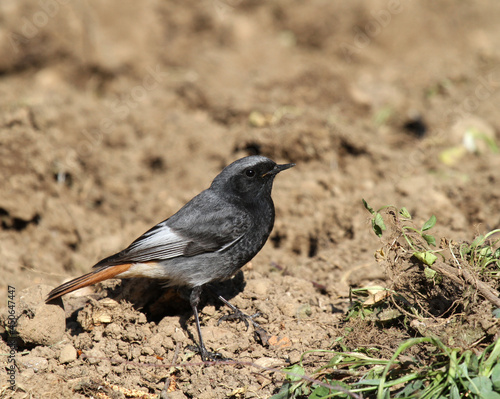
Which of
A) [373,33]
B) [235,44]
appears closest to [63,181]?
[235,44]

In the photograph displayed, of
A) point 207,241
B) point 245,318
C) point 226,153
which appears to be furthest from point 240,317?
point 226,153

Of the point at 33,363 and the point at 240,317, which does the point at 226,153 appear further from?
the point at 33,363

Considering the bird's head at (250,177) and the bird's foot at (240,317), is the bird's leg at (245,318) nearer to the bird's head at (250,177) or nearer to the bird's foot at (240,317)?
the bird's foot at (240,317)

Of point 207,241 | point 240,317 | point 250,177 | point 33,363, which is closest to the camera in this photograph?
point 33,363

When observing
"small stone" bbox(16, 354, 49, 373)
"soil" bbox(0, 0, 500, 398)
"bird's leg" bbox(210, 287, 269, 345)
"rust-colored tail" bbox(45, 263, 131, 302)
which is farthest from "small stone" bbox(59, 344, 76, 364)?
"bird's leg" bbox(210, 287, 269, 345)

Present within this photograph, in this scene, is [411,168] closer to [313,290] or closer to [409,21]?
[313,290]

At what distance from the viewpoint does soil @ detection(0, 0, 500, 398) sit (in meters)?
4.20

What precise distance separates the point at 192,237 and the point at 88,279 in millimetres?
1007

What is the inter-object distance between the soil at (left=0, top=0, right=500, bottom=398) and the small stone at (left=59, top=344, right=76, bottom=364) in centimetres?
2

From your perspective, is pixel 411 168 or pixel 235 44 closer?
pixel 411 168

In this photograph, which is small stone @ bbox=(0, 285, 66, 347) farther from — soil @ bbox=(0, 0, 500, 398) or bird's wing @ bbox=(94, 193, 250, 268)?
bird's wing @ bbox=(94, 193, 250, 268)

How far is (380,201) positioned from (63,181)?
4223 mm

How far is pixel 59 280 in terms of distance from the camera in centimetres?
555

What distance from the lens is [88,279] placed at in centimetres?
446
